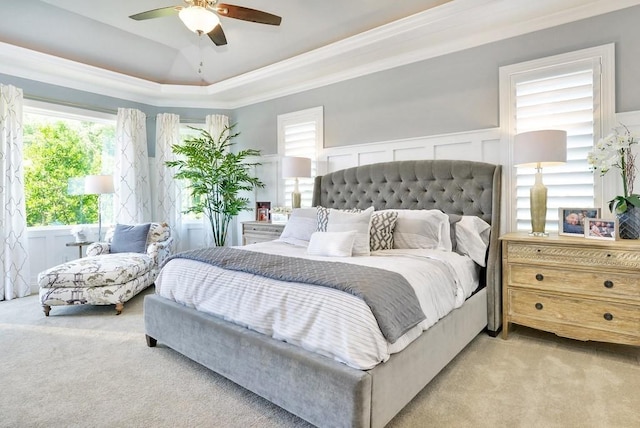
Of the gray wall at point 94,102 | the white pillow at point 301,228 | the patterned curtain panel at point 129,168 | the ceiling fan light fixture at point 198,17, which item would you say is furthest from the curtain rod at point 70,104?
the white pillow at point 301,228

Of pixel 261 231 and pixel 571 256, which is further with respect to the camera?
pixel 261 231

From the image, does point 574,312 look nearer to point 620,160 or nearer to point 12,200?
point 620,160

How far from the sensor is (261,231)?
462cm

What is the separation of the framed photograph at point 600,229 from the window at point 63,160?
5878 millimetres

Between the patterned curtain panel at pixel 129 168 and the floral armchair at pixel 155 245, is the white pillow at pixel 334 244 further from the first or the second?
the patterned curtain panel at pixel 129 168

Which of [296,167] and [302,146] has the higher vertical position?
[302,146]

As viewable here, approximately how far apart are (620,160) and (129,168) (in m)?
5.74

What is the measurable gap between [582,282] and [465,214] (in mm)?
1113

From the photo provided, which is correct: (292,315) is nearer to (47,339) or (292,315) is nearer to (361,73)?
(47,339)

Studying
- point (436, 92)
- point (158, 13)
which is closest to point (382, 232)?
point (436, 92)

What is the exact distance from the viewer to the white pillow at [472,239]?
118 inches

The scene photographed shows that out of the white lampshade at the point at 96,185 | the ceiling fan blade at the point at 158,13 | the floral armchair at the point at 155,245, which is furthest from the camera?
the white lampshade at the point at 96,185

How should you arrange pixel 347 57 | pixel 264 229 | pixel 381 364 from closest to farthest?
pixel 381 364
pixel 347 57
pixel 264 229

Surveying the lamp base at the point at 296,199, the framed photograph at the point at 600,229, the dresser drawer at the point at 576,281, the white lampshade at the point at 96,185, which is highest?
the white lampshade at the point at 96,185
